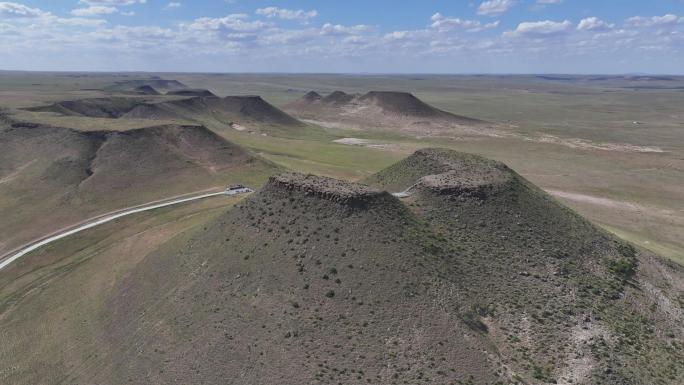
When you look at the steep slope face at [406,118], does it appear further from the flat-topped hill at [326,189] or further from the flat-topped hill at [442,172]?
the flat-topped hill at [326,189]

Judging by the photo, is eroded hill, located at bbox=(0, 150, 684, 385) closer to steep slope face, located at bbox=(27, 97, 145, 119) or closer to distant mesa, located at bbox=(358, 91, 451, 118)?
steep slope face, located at bbox=(27, 97, 145, 119)

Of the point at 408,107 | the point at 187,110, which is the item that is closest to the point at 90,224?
the point at 187,110

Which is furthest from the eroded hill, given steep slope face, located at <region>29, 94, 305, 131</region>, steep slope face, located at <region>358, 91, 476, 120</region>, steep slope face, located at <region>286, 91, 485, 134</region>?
steep slope face, located at <region>358, 91, 476, 120</region>

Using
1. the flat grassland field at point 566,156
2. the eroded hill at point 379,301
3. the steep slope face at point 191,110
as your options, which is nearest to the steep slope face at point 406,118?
the flat grassland field at point 566,156

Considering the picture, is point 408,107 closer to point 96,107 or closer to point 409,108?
point 409,108

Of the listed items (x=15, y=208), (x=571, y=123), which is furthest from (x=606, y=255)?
(x=571, y=123)

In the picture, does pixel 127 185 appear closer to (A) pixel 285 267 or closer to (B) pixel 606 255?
(A) pixel 285 267

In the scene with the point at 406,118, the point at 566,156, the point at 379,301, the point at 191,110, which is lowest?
the point at 566,156
